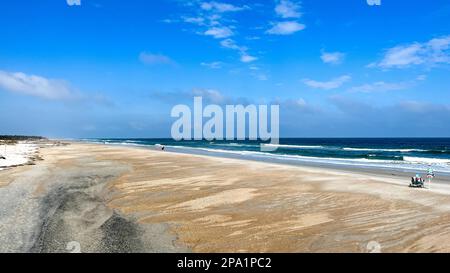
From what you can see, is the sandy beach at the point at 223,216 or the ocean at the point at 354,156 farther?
the ocean at the point at 354,156

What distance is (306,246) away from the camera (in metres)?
9.78

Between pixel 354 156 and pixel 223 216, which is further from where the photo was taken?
pixel 354 156

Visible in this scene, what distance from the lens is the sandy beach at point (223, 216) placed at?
32.9ft

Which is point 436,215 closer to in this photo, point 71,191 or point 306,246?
point 306,246

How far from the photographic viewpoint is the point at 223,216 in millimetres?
13250

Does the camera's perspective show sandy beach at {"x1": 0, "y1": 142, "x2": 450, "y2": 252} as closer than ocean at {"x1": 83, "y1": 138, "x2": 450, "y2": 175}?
Yes

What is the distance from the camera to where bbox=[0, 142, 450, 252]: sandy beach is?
10.0m

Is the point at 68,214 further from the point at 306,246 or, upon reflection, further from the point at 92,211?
the point at 306,246

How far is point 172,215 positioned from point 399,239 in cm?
767
